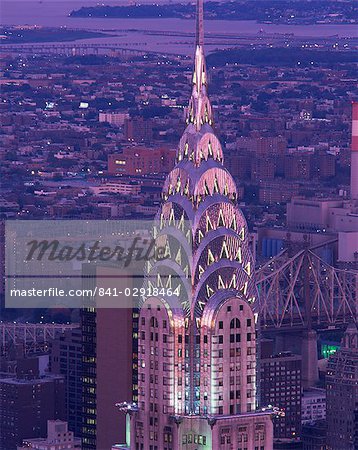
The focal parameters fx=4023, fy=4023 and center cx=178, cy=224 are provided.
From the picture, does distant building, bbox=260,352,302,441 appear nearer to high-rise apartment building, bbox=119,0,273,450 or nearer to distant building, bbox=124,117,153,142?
high-rise apartment building, bbox=119,0,273,450

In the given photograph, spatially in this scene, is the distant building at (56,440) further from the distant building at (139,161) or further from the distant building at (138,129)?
the distant building at (138,129)

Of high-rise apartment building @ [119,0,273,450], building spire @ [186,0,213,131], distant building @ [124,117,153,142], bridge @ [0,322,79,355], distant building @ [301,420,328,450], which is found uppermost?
distant building @ [124,117,153,142]

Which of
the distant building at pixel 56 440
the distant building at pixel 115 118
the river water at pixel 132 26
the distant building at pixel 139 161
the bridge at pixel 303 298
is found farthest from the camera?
the distant building at pixel 115 118

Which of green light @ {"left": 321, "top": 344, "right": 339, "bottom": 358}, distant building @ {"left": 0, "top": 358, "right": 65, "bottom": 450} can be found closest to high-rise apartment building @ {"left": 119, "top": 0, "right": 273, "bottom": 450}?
distant building @ {"left": 0, "top": 358, "right": 65, "bottom": 450}

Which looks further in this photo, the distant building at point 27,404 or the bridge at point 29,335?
Answer: the bridge at point 29,335

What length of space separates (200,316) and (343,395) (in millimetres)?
14974

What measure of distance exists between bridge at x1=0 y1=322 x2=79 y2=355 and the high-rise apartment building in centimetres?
1669

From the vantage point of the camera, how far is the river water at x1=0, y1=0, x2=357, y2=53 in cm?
6103

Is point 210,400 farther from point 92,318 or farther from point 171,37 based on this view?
point 171,37

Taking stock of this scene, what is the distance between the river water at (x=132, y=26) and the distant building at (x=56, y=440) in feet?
59.4

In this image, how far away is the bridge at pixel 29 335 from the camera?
47938 millimetres

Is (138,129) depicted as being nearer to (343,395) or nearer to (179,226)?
(343,395)

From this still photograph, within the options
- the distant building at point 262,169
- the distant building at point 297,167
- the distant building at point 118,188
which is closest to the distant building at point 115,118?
the distant building at point 262,169

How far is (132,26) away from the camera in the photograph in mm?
62312
